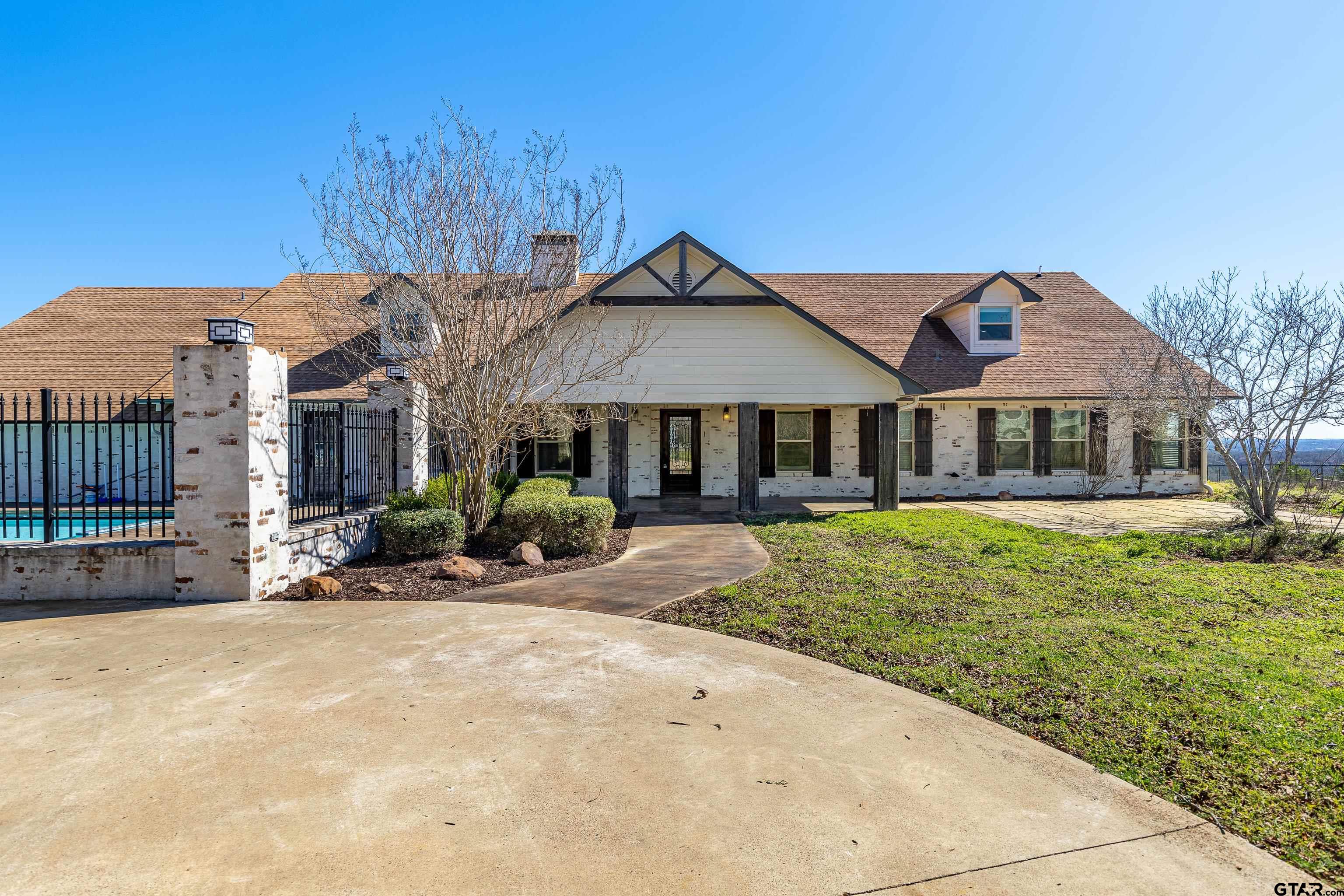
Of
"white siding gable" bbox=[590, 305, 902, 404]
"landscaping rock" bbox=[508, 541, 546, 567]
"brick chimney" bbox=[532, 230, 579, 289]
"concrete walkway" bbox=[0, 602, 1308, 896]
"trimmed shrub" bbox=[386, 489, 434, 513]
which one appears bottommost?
"concrete walkway" bbox=[0, 602, 1308, 896]

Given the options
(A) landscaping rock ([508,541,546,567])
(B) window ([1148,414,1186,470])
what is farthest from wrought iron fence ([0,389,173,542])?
(B) window ([1148,414,1186,470])

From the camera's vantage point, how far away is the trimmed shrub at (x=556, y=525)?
8781mm

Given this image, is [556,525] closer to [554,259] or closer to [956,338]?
[554,259]

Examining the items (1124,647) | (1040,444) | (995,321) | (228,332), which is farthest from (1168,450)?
(228,332)

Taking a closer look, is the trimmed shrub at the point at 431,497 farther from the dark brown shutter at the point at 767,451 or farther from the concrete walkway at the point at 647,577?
the dark brown shutter at the point at 767,451

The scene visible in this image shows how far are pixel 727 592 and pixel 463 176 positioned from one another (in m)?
6.23

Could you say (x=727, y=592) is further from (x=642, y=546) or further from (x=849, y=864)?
(x=849, y=864)

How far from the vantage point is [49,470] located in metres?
6.55

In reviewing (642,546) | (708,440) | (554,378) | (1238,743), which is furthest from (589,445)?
(1238,743)

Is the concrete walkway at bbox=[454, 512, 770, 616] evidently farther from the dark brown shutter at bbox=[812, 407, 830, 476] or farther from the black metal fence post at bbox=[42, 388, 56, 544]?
the dark brown shutter at bbox=[812, 407, 830, 476]

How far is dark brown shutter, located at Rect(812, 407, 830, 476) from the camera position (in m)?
16.3

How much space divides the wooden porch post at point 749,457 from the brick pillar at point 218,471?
27.9 feet

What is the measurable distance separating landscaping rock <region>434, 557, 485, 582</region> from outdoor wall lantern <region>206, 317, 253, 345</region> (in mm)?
3015

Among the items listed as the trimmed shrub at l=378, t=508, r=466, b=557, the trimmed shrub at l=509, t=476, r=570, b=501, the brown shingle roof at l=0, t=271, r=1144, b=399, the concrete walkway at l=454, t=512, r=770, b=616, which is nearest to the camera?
the concrete walkway at l=454, t=512, r=770, b=616
